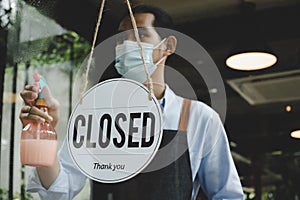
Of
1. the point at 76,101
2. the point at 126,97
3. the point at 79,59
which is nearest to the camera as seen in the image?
the point at 126,97

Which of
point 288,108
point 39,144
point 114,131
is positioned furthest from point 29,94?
point 288,108

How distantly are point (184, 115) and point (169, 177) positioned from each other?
164 mm

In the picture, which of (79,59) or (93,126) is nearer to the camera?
(93,126)

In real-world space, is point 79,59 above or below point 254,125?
above

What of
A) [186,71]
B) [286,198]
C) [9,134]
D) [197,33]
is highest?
[197,33]

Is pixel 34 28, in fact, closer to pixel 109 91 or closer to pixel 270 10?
pixel 109 91

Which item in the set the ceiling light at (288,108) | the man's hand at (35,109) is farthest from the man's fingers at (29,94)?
the ceiling light at (288,108)

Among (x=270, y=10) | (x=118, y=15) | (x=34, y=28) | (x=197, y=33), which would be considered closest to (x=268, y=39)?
(x=270, y=10)

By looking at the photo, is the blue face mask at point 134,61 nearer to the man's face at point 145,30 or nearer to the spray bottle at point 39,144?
the man's face at point 145,30

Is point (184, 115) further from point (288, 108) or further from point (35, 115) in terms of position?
point (35, 115)

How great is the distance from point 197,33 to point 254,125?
0.29 m

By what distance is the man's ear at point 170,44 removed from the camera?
5.13ft

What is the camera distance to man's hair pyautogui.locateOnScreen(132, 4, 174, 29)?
1.61 m

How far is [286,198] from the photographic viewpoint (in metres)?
1.50
